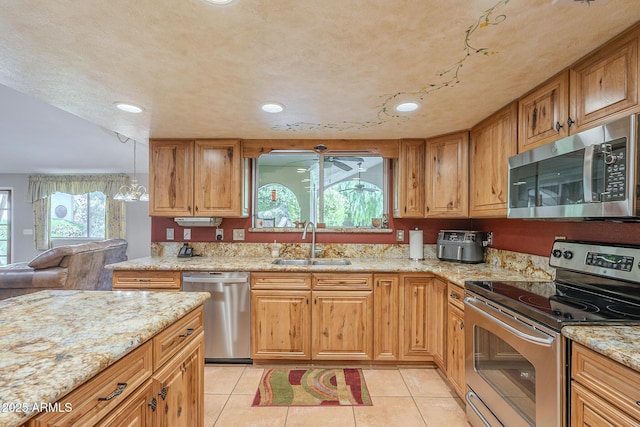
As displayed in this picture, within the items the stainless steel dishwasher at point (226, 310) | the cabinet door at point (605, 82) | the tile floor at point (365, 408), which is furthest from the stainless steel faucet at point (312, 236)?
the cabinet door at point (605, 82)

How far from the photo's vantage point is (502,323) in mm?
1530

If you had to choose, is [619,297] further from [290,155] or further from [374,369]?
[290,155]

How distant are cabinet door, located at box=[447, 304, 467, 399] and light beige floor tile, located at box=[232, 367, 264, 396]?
4.75 ft

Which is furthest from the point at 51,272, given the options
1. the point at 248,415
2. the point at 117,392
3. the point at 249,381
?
the point at 117,392

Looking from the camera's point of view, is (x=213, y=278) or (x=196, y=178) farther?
(x=196, y=178)

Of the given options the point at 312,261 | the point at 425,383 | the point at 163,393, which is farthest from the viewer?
the point at 312,261

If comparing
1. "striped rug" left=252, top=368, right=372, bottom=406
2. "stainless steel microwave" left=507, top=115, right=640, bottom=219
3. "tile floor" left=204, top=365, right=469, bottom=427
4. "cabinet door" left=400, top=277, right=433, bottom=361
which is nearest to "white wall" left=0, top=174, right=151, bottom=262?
"tile floor" left=204, top=365, right=469, bottom=427

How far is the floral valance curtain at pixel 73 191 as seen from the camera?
7.65m

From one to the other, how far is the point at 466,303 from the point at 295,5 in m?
1.82

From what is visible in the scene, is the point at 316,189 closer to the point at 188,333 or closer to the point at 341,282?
the point at 341,282

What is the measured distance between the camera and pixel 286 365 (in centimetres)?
268

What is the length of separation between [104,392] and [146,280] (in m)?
1.96

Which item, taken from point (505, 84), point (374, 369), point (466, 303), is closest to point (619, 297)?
point (466, 303)

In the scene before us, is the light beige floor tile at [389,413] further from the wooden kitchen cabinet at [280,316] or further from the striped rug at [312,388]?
the wooden kitchen cabinet at [280,316]
